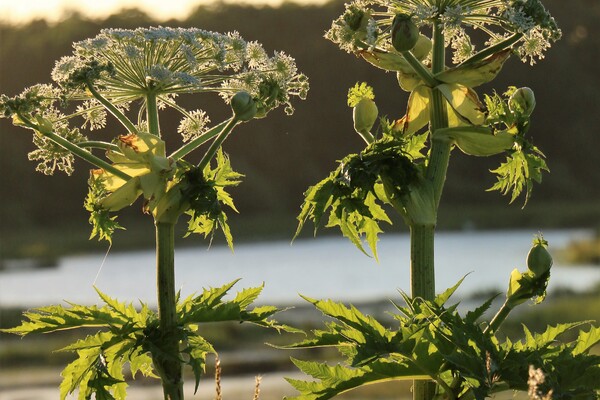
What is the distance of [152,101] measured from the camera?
7.60 ft

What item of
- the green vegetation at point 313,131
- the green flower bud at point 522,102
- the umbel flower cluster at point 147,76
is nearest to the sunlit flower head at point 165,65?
the umbel flower cluster at point 147,76

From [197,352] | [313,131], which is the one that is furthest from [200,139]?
[313,131]

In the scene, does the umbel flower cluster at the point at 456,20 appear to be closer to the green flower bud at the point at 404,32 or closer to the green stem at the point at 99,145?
the green flower bud at the point at 404,32

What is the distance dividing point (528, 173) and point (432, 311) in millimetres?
405

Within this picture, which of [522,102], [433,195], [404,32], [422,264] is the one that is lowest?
[422,264]

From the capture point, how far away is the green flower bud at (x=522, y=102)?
2160mm

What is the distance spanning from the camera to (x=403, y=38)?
2.09 metres

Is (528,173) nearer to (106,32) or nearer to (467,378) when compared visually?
(467,378)

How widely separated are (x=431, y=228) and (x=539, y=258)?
248 millimetres

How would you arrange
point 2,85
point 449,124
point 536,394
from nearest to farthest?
1. point 536,394
2. point 449,124
3. point 2,85

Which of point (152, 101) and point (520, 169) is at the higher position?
point (152, 101)

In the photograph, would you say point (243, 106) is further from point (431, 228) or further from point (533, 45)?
point (533, 45)

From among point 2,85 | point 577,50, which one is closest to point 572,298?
point 2,85

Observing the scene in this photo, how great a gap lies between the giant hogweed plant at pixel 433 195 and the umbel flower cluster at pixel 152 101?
22cm
